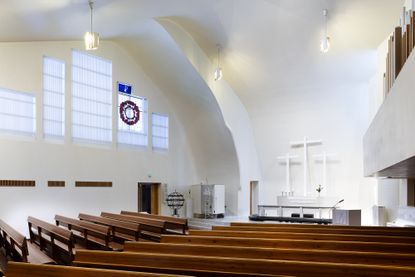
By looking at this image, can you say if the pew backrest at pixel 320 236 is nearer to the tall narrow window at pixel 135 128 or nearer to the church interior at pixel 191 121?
the church interior at pixel 191 121

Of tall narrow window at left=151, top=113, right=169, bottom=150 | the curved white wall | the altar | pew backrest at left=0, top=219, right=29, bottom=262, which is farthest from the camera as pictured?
tall narrow window at left=151, top=113, right=169, bottom=150

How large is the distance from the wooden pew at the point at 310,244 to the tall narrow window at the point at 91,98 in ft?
20.1

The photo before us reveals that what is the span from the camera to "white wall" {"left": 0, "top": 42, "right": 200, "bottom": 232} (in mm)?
7109

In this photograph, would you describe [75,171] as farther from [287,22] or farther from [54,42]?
[287,22]

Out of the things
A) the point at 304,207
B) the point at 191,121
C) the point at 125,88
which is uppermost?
the point at 125,88

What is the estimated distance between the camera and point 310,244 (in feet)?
8.88

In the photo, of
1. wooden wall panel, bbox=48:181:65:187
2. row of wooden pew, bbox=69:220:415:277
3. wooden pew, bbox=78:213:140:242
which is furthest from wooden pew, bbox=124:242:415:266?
wooden wall panel, bbox=48:181:65:187

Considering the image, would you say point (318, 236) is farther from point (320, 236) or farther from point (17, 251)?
point (17, 251)

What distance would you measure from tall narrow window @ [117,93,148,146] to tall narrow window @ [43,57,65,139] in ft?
5.22

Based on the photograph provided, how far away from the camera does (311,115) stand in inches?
397

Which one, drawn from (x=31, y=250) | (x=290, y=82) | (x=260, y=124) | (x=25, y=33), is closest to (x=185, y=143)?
(x=260, y=124)

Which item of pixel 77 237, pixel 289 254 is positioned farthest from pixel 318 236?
pixel 77 237

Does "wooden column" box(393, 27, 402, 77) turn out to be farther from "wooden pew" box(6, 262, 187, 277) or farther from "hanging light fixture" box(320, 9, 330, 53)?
"hanging light fixture" box(320, 9, 330, 53)

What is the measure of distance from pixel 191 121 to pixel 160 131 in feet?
3.12
